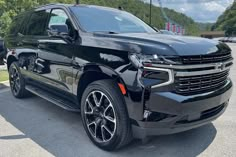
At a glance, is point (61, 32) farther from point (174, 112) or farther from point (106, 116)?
point (174, 112)

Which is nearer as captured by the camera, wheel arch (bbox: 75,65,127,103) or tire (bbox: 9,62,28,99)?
wheel arch (bbox: 75,65,127,103)

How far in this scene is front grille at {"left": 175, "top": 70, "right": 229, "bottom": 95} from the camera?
9.42 ft

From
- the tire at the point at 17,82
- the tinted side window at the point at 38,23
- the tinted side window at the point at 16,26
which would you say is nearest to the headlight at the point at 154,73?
the tinted side window at the point at 38,23

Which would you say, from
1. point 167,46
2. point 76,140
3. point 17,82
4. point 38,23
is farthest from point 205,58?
point 17,82

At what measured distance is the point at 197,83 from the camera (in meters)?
3.00

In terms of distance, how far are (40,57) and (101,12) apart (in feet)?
4.41

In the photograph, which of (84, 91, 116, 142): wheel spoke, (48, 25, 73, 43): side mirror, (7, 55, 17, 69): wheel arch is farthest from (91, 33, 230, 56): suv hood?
(7, 55, 17, 69): wheel arch

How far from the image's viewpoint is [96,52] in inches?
136

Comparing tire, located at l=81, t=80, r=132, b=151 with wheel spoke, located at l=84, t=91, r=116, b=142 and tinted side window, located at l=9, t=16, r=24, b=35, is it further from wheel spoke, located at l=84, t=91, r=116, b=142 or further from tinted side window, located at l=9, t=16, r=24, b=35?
tinted side window, located at l=9, t=16, r=24, b=35

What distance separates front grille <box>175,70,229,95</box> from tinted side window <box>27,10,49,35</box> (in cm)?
280

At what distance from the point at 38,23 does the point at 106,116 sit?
264cm

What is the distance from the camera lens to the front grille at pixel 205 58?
113 inches

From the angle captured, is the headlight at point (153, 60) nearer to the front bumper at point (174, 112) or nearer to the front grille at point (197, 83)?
the front grille at point (197, 83)

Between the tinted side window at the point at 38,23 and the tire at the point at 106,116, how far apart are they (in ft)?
5.93
